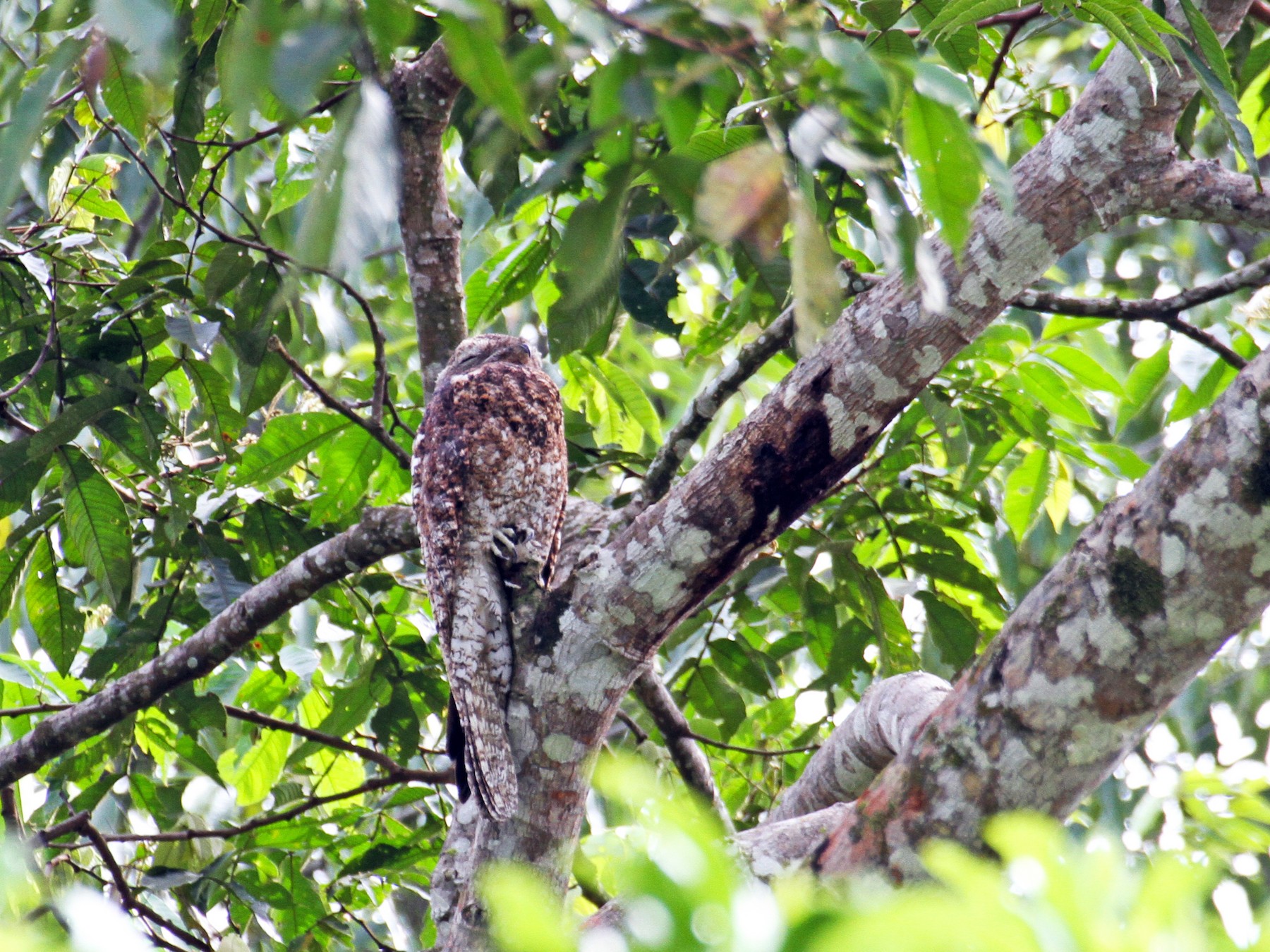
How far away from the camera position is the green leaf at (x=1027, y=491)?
113 inches

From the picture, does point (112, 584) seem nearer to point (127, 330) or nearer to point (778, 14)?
point (127, 330)

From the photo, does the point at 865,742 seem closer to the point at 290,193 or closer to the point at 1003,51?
the point at 1003,51

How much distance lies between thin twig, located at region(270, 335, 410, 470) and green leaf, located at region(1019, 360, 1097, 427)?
1625 mm

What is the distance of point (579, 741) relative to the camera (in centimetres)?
212

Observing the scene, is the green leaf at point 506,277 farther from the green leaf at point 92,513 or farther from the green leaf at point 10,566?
the green leaf at point 10,566

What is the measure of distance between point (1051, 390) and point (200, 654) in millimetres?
2275

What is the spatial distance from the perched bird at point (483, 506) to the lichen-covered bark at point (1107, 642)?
100 cm

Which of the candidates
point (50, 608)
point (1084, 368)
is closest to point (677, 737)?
point (1084, 368)

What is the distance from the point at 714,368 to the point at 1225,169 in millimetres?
1456

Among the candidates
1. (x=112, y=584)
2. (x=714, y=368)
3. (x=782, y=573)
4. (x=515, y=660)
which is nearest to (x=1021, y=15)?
Answer: (x=714, y=368)

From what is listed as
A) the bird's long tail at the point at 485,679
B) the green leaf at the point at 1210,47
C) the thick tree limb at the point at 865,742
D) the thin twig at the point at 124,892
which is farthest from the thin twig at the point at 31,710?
the green leaf at the point at 1210,47

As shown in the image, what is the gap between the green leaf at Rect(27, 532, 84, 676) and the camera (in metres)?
2.78

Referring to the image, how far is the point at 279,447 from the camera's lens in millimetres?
2809

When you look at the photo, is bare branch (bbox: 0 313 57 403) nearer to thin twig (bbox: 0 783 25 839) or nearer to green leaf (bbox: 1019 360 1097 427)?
thin twig (bbox: 0 783 25 839)
